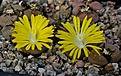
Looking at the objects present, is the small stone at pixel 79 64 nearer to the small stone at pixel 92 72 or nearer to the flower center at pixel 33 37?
the small stone at pixel 92 72

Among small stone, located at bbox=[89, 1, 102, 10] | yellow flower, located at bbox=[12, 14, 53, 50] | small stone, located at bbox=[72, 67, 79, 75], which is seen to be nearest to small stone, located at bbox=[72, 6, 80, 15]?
small stone, located at bbox=[89, 1, 102, 10]

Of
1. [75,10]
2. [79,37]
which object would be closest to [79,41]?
[79,37]

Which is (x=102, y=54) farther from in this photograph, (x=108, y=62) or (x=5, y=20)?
(x=5, y=20)

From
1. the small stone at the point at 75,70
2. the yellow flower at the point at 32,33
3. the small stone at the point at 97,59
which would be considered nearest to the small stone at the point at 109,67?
the small stone at the point at 97,59

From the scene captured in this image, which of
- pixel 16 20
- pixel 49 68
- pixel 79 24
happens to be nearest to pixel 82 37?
pixel 79 24

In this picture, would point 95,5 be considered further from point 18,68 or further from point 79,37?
point 18,68

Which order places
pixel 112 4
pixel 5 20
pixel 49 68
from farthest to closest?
pixel 112 4 < pixel 5 20 < pixel 49 68
